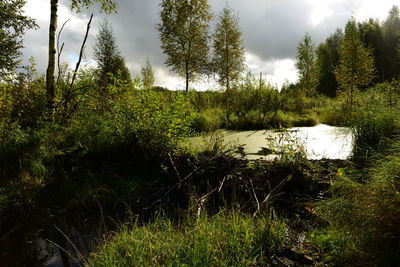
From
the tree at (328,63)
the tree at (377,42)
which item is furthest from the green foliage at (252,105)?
the tree at (377,42)

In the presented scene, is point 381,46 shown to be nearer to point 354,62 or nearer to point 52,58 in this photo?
point 354,62

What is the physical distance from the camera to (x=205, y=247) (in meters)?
2.13

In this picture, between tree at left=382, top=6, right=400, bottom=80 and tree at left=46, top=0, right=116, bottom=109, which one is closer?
tree at left=46, top=0, right=116, bottom=109

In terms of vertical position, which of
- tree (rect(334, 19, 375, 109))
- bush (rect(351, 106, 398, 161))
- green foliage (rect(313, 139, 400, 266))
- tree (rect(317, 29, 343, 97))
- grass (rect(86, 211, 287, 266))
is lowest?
grass (rect(86, 211, 287, 266))

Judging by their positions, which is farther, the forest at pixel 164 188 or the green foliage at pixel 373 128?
the green foliage at pixel 373 128

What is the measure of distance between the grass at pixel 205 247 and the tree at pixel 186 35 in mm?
12891

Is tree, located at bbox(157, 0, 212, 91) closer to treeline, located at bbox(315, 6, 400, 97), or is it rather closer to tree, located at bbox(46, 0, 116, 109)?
tree, located at bbox(46, 0, 116, 109)

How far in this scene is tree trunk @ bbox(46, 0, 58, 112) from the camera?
194 inches

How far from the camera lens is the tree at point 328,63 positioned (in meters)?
28.9

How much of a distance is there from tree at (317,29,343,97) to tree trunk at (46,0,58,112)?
90.2 ft

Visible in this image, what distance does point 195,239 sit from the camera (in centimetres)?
220

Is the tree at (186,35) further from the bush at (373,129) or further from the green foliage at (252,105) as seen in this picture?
the bush at (373,129)

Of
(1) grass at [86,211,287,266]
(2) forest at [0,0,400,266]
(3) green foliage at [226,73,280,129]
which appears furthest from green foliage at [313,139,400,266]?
(3) green foliage at [226,73,280,129]

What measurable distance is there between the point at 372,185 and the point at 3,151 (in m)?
4.68
